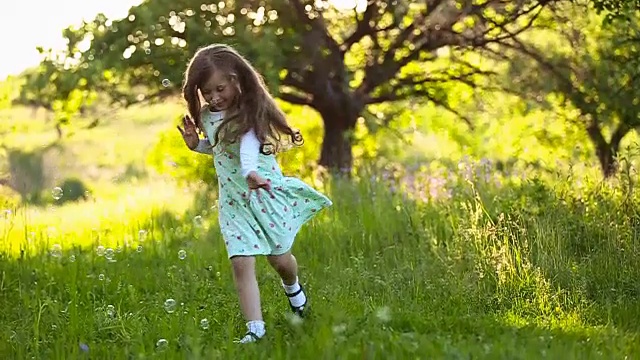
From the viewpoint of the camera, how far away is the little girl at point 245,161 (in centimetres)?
464

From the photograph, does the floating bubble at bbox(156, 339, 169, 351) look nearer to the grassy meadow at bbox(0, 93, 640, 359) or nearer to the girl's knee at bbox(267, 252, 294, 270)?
the grassy meadow at bbox(0, 93, 640, 359)

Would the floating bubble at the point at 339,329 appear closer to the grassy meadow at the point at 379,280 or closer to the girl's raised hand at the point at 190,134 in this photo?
the grassy meadow at the point at 379,280

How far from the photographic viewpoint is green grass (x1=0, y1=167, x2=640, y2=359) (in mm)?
4285

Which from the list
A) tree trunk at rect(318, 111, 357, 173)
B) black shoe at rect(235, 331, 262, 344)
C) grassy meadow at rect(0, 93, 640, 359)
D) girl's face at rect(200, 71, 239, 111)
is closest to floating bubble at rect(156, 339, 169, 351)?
grassy meadow at rect(0, 93, 640, 359)

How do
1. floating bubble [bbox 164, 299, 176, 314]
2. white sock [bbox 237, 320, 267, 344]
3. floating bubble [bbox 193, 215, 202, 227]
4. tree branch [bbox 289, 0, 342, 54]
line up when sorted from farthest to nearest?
1. tree branch [bbox 289, 0, 342, 54]
2. floating bubble [bbox 193, 215, 202, 227]
3. floating bubble [bbox 164, 299, 176, 314]
4. white sock [bbox 237, 320, 267, 344]

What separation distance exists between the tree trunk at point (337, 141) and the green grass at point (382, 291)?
19.8 feet

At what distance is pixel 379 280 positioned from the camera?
5.67 metres

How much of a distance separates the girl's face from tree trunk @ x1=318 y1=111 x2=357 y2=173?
8972 mm

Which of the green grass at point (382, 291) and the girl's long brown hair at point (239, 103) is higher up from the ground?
the girl's long brown hair at point (239, 103)

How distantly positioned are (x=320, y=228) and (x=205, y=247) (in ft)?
3.12

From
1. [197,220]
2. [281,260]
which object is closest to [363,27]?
[197,220]

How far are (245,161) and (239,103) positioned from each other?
1.35 feet

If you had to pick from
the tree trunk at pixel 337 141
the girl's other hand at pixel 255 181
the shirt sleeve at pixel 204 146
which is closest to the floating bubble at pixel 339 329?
the girl's other hand at pixel 255 181

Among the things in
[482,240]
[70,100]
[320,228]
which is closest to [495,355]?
[482,240]
